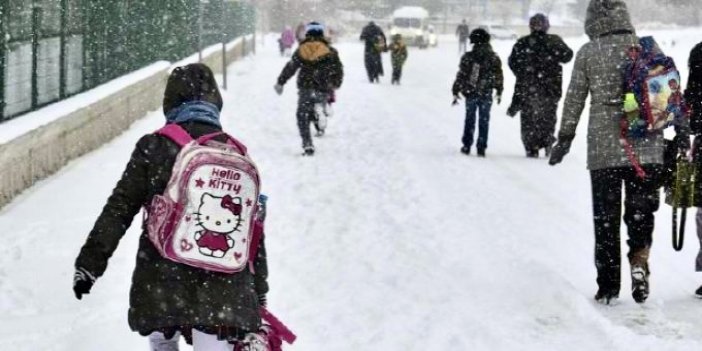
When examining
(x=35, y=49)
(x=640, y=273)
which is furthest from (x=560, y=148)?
(x=35, y=49)

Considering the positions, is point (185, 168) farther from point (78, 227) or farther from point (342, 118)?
point (342, 118)

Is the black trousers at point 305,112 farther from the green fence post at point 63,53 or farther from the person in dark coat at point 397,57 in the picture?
the person in dark coat at point 397,57

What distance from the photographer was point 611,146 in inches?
232

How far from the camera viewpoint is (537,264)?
23.7 feet

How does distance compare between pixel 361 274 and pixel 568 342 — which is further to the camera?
pixel 361 274

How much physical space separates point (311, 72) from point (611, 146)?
6.96 m

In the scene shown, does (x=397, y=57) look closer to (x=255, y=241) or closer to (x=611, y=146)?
(x=611, y=146)

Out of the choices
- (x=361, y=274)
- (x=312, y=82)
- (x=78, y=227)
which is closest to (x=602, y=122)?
(x=361, y=274)

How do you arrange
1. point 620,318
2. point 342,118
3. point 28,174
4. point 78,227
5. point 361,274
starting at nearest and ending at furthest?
point 620,318, point 361,274, point 78,227, point 28,174, point 342,118

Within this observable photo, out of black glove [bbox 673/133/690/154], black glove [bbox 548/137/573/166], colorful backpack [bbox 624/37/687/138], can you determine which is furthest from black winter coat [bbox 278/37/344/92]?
colorful backpack [bbox 624/37/687/138]

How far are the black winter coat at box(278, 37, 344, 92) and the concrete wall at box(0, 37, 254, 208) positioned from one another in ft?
7.51

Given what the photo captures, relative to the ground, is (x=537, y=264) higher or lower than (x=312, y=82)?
lower

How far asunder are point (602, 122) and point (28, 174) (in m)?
5.26

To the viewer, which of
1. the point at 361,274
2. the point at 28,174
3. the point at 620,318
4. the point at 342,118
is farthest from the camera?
the point at 342,118
